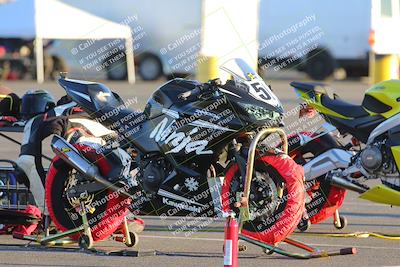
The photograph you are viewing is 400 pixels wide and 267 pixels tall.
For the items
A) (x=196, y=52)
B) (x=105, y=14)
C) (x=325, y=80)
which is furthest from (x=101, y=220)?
(x=325, y=80)

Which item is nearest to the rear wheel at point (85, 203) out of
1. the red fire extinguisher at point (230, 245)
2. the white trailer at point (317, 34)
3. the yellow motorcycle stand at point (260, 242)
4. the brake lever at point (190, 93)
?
the brake lever at point (190, 93)

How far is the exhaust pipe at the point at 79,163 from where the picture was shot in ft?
27.3

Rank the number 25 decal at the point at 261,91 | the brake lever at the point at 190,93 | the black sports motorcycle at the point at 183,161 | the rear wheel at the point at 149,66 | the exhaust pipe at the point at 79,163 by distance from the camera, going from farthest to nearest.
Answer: the rear wheel at the point at 149,66, the exhaust pipe at the point at 79,163, the brake lever at the point at 190,93, the number 25 decal at the point at 261,91, the black sports motorcycle at the point at 183,161

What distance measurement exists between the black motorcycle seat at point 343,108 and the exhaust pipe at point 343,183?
1.90 ft

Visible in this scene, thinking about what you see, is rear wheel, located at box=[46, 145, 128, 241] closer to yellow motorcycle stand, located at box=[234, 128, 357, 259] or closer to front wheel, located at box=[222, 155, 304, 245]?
front wheel, located at box=[222, 155, 304, 245]

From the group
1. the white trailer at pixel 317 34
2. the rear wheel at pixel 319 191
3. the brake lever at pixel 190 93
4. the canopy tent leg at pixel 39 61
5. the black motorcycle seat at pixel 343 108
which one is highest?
the brake lever at pixel 190 93

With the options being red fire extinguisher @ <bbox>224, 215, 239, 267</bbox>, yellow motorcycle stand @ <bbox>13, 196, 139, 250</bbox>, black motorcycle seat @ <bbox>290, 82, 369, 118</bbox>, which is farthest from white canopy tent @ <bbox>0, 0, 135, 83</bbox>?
red fire extinguisher @ <bbox>224, 215, 239, 267</bbox>

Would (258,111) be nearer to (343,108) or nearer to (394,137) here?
(394,137)

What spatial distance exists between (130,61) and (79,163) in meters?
20.4

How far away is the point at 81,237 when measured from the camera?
8.19 m

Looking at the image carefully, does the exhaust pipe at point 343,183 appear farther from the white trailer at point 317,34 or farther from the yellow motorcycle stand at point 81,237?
the white trailer at point 317,34

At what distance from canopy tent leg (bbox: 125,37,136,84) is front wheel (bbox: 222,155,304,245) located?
61.8 ft

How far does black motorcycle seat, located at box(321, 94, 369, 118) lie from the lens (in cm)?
928

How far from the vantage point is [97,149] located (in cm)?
855
